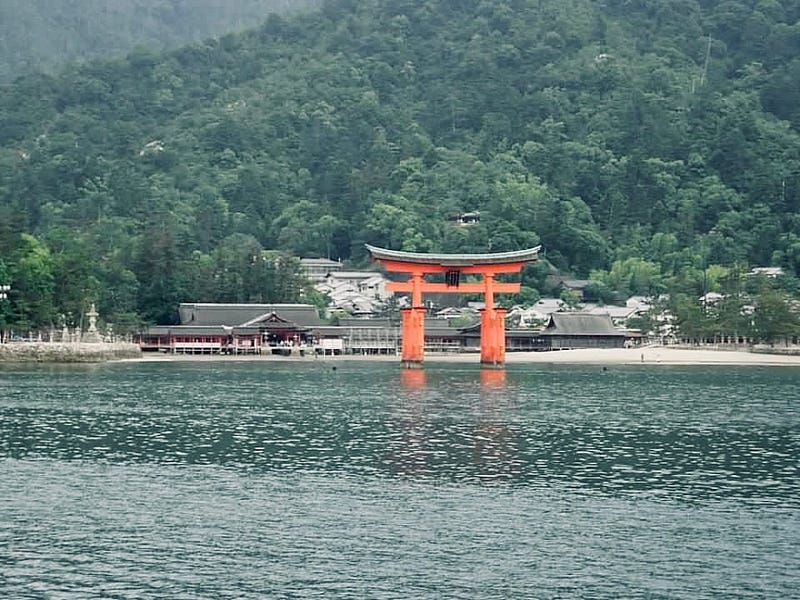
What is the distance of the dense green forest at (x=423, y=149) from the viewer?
104m

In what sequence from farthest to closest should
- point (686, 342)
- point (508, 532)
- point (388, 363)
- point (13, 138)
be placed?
point (13, 138), point (686, 342), point (388, 363), point (508, 532)

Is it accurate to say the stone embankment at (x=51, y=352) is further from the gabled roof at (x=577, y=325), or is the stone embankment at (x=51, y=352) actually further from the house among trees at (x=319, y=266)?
the house among trees at (x=319, y=266)

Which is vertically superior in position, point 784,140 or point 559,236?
point 784,140

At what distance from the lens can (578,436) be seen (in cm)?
3669

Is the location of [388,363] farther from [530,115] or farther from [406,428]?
[530,115]

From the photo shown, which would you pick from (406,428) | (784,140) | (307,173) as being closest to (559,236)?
(784,140)

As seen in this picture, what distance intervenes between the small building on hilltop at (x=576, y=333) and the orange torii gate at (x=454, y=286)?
50.1 ft

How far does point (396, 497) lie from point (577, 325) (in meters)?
60.6

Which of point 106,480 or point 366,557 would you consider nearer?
point 366,557

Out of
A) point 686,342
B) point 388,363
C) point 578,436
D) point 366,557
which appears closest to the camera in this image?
point 366,557

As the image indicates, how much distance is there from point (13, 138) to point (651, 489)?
129 meters

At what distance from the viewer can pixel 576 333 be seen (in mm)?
86250

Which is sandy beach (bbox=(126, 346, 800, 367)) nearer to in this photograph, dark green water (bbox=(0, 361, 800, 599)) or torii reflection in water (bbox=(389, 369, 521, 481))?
torii reflection in water (bbox=(389, 369, 521, 481))

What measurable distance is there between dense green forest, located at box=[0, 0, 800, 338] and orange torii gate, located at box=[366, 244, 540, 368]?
1765 cm
